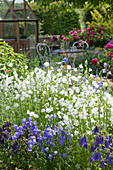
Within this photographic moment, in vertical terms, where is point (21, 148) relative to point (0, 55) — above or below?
below

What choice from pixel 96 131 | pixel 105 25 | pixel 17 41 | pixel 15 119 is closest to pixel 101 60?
pixel 17 41

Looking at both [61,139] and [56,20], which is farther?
[56,20]

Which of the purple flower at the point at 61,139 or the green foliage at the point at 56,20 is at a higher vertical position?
the green foliage at the point at 56,20

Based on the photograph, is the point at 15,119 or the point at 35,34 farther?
the point at 35,34

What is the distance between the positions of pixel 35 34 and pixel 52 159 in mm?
8563

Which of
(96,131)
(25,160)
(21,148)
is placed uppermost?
(96,131)

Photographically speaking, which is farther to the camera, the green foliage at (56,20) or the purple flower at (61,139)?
the green foliage at (56,20)

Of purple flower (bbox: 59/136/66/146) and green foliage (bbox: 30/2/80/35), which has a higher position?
→ green foliage (bbox: 30/2/80/35)

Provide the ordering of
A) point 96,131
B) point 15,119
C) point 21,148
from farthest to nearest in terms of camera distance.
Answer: point 15,119
point 21,148
point 96,131

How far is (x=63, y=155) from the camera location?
219cm

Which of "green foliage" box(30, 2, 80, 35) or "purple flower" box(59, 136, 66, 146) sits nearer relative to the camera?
"purple flower" box(59, 136, 66, 146)

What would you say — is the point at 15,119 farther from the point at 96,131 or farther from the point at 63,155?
the point at 96,131

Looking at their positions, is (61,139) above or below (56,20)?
below

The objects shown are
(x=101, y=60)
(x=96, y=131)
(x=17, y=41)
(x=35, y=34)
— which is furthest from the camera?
(x=35, y=34)
